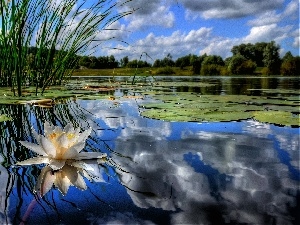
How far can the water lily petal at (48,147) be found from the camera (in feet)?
A: 2.67

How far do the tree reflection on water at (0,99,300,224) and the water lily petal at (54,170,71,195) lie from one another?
15 millimetres

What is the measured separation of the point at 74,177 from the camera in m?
0.76

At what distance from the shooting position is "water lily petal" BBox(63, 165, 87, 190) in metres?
0.71

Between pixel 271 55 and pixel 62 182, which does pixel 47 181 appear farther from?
pixel 271 55

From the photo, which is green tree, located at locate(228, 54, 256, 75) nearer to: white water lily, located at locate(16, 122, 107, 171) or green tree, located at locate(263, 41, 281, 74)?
green tree, located at locate(263, 41, 281, 74)

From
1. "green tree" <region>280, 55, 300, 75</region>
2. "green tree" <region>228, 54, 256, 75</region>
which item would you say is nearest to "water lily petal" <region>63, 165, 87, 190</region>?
"green tree" <region>280, 55, 300, 75</region>

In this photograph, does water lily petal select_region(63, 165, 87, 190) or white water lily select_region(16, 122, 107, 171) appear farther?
white water lily select_region(16, 122, 107, 171)

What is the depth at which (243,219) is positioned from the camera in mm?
570

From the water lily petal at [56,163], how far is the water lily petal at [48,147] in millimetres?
18

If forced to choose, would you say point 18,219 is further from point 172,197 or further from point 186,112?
point 186,112

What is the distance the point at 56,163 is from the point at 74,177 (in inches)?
3.8

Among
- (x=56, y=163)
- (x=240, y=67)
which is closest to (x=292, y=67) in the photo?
(x=240, y=67)

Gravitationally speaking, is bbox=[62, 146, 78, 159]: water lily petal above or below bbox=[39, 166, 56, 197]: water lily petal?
above

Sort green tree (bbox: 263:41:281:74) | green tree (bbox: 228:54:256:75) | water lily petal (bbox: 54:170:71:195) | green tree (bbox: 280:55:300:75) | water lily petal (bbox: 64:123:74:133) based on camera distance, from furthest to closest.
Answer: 1. green tree (bbox: 263:41:281:74)
2. green tree (bbox: 228:54:256:75)
3. green tree (bbox: 280:55:300:75)
4. water lily petal (bbox: 64:123:74:133)
5. water lily petal (bbox: 54:170:71:195)
